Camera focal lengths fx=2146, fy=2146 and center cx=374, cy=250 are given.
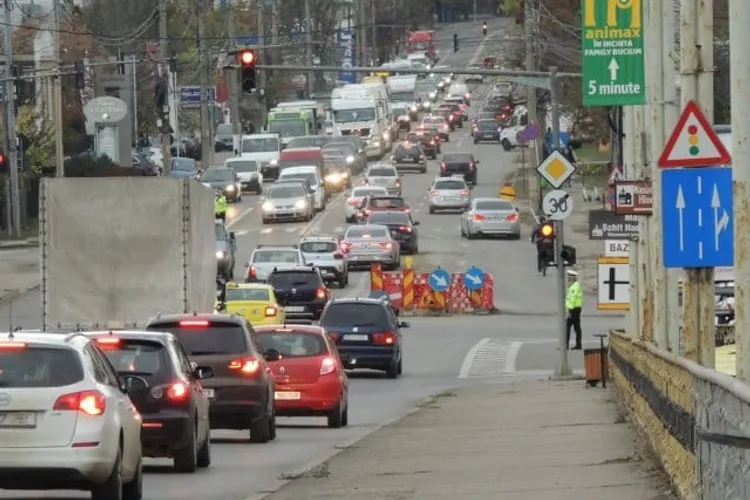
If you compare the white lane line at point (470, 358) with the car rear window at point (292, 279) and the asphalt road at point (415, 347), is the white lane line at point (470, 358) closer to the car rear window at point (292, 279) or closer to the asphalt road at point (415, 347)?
the asphalt road at point (415, 347)

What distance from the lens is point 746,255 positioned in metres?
15.2

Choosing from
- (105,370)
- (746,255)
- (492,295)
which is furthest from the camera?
(492,295)

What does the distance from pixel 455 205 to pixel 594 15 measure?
54.1 m

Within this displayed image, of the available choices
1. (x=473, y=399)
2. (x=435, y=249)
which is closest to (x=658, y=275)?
(x=473, y=399)

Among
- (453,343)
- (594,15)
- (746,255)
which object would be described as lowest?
(453,343)

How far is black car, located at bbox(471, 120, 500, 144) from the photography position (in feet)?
399

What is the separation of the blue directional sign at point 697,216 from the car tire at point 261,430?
30.2 ft

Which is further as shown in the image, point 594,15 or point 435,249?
point 435,249

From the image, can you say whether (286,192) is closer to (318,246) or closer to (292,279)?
(318,246)

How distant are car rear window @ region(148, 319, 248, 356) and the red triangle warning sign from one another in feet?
28.9

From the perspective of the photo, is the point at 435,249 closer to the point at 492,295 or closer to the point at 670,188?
the point at 492,295

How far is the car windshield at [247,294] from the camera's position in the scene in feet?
149

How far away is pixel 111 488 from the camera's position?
16656 millimetres

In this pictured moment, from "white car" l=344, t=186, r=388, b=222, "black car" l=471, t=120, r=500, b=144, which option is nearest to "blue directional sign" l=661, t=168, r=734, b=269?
"white car" l=344, t=186, r=388, b=222
